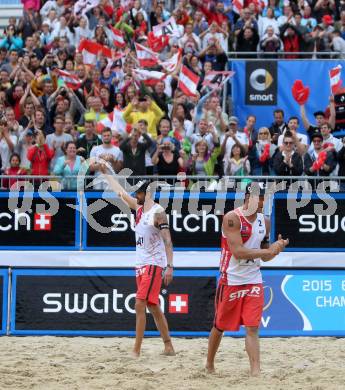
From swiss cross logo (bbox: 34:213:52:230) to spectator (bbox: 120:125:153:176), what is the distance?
183 centimetres

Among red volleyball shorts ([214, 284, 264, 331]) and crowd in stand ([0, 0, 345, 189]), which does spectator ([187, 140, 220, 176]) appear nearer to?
crowd in stand ([0, 0, 345, 189])

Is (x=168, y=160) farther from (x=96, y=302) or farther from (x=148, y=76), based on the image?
(x=96, y=302)

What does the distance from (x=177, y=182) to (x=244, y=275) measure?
5598 mm

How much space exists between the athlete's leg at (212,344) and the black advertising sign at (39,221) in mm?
4900

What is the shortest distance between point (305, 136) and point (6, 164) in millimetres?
5200

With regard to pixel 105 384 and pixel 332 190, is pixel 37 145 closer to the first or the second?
pixel 332 190

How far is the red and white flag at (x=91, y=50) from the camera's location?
18734mm

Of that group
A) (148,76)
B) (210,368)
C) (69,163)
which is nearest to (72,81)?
(148,76)

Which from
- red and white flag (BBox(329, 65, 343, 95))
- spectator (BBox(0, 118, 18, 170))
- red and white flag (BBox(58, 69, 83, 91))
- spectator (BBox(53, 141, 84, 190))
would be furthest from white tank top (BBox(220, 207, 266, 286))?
red and white flag (BBox(58, 69, 83, 91))

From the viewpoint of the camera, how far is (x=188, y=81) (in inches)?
697

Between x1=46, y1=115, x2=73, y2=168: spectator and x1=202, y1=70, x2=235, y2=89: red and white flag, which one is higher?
x1=202, y1=70, x2=235, y2=89: red and white flag

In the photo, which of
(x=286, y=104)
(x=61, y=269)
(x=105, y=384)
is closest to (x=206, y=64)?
(x=286, y=104)

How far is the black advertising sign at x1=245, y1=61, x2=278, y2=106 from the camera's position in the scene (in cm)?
1920

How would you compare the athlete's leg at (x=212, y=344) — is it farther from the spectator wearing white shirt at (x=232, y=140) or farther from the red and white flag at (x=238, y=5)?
the red and white flag at (x=238, y=5)
